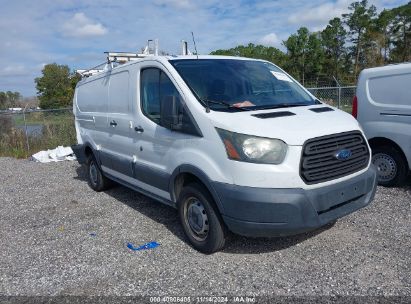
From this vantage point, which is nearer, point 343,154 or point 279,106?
point 343,154

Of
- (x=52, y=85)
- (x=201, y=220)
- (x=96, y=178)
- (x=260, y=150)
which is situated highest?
(x=52, y=85)

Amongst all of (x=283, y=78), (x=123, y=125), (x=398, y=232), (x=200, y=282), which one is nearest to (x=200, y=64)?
(x=283, y=78)

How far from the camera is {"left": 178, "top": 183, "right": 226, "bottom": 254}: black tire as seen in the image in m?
3.79

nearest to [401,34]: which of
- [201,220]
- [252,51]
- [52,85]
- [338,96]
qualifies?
[252,51]

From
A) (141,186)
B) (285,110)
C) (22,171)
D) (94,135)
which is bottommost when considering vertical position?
(22,171)

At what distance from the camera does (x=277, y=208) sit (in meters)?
3.36

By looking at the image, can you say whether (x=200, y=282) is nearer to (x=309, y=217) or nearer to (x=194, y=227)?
(x=194, y=227)

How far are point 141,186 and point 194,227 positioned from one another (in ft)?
4.30

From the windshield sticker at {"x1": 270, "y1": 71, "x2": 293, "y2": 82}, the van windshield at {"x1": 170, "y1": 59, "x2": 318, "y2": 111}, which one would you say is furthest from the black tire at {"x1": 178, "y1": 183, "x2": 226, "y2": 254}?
the windshield sticker at {"x1": 270, "y1": 71, "x2": 293, "y2": 82}

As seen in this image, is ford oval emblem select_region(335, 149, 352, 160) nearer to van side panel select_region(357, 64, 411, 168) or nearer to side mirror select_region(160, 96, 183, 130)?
side mirror select_region(160, 96, 183, 130)

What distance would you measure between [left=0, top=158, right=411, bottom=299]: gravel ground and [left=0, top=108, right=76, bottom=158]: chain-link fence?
767 centimetres

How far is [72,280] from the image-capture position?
12.1ft

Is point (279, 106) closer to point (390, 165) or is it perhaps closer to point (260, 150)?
point (260, 150)

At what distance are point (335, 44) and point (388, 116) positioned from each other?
56.1 metres
